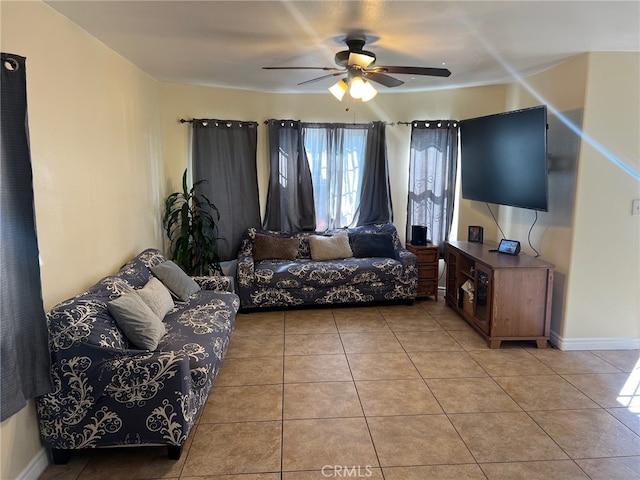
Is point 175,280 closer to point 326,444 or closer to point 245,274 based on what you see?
point 245,274

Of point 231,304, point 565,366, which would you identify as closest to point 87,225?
point 231,304

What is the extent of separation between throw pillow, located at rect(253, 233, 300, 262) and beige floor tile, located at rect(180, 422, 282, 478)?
2.51 m

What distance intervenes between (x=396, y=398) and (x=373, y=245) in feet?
7.90

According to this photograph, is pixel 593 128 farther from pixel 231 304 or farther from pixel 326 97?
pixel 231 304

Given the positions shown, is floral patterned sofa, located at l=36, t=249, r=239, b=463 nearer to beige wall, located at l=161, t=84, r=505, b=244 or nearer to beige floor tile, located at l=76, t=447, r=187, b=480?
beige floor tile, located at l=76, t=447, r=187, b=480

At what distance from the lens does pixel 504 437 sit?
99.0 inches

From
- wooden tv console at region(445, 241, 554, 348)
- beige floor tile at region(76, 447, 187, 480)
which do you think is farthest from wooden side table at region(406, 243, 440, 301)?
beige floor tile at region(76, 447, 187, 480)

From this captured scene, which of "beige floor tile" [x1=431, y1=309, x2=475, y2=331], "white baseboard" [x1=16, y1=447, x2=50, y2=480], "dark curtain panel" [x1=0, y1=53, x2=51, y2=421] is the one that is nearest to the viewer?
"dark curtain panel" [x1=0, y1=53, x2=51, y2=421]

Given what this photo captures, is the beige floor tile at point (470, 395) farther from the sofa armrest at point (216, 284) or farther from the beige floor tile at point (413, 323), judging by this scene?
the sofa armrest at point (216, 284)

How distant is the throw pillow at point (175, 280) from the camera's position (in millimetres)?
3584

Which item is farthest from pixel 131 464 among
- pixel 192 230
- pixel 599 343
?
pixel 599 343

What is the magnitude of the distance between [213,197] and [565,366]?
393 cm

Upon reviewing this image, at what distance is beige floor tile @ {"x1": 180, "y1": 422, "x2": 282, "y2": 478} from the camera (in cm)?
227

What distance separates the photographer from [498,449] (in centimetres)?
241
